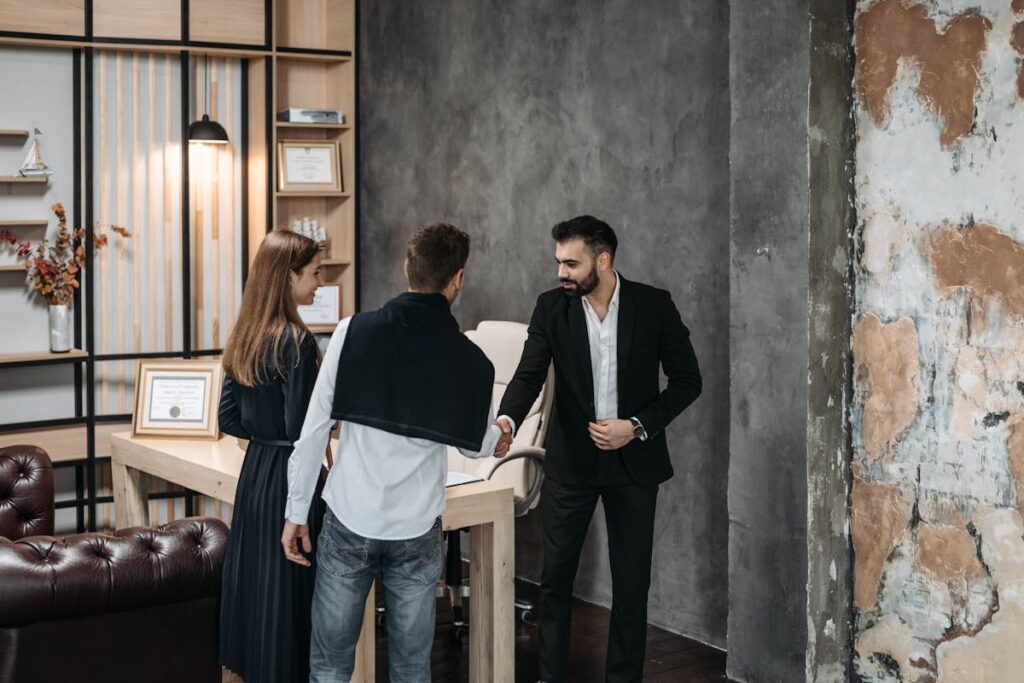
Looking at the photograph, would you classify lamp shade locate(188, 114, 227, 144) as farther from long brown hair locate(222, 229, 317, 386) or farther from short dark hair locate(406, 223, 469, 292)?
short dark hair locate(406, 223, 469, 292)

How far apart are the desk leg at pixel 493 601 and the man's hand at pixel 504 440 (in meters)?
0.39

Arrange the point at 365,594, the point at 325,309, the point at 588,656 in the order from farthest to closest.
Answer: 1. the point at 325,309
2. the point at 588,656
3. the point at 365,594

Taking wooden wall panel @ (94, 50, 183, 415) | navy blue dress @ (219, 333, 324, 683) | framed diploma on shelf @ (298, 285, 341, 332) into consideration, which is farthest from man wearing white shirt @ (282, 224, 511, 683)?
framed diploma on shelf @ (298, 285, 341, 332)

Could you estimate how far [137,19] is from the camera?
19.2 feet

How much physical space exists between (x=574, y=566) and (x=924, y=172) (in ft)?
5.52

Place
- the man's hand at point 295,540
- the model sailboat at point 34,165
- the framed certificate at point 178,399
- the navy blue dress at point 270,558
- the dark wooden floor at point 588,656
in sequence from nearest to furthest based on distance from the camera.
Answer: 1. the man's hand at point 295,540
2. the navy blue dress at point 270,558
3. the dark wooden floor at point 588,656
4. the framed certificate at point 178,399
5. the model sailboat at point 34,165

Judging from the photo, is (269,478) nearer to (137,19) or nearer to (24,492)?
(24,492)

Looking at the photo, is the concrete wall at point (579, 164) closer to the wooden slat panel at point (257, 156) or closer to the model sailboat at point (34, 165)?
the wooden slat panel at point (257, 156)

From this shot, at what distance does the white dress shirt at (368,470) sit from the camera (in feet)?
9.20

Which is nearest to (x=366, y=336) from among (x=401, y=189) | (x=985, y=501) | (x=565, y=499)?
(x=565, y=499)

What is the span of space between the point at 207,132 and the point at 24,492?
7.60 feet

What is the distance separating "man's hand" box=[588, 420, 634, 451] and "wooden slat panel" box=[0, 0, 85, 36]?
3666 mm

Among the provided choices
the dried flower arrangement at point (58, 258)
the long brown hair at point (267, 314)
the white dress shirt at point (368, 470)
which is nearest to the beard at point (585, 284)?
the long brown hair at point (267, 314)

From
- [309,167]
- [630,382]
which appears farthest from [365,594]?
[309,167]
